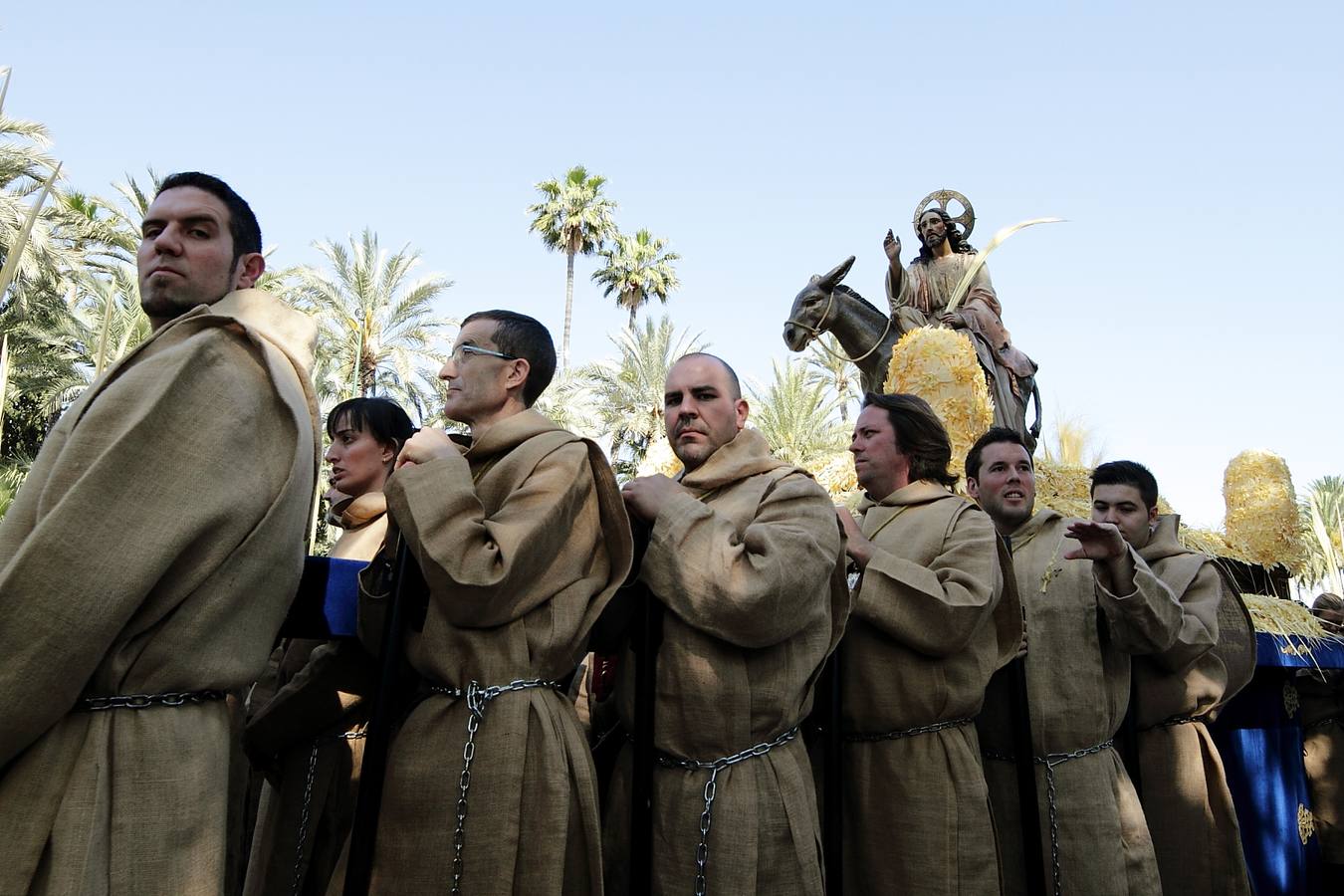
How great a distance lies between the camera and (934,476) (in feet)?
13.2

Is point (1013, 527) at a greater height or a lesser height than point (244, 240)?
lesser

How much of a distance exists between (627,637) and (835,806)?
88 centimetres

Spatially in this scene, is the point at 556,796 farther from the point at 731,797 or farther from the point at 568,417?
the point at 568,417

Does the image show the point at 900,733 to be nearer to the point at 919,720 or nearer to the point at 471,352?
the point at 919,720

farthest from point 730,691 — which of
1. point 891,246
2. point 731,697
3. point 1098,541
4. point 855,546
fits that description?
point 891,246

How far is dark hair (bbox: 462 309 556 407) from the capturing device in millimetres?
2959

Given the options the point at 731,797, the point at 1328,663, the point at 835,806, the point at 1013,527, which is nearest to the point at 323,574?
the point at 731,797

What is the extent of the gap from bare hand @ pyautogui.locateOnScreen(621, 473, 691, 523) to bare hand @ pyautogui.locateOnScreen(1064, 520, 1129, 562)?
1.66 metres

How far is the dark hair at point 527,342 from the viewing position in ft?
9.71

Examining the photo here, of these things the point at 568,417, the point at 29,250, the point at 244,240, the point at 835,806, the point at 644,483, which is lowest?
the point at 835,806

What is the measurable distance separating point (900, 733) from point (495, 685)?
63.1 inches

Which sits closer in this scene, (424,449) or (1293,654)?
(424,449)

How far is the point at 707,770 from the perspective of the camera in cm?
284

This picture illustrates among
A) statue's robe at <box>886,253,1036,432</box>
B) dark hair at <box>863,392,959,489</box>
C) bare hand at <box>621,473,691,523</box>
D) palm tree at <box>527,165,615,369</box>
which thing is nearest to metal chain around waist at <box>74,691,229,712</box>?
bare hand at <box>621,473,691,523</box>
